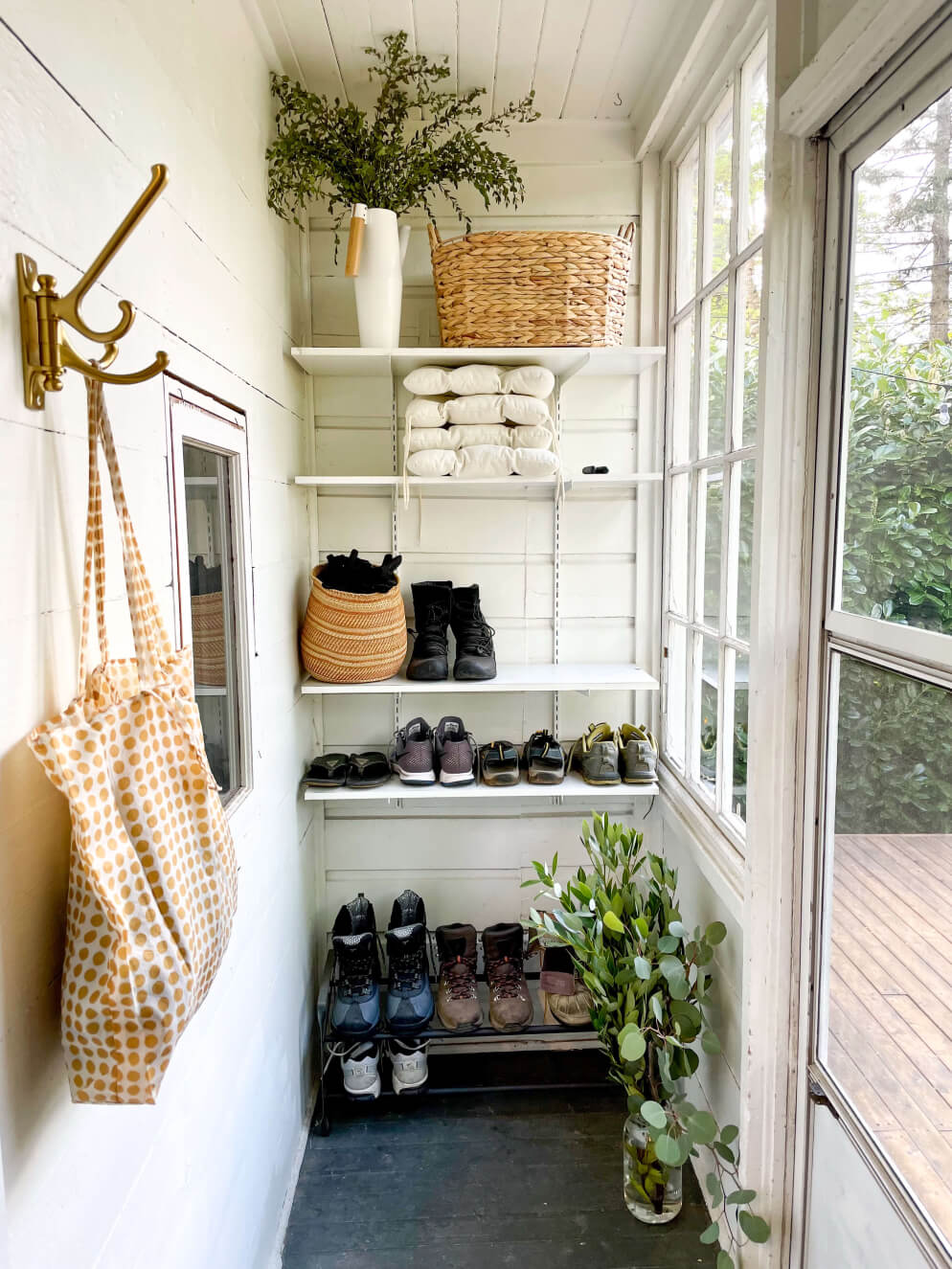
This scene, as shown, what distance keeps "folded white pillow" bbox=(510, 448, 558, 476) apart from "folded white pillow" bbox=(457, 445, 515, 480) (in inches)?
0.7

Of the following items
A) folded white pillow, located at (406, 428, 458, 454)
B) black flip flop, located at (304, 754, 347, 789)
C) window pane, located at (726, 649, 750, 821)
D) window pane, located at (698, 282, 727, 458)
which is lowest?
black flip flop, located at (304, 754, 347, 789)

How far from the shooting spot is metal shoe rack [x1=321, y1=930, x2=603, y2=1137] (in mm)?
2078

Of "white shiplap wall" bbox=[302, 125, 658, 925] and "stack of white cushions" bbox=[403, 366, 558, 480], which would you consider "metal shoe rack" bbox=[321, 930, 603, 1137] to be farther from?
"stack of white cushions" bbox=[403, 366, 558, 480]

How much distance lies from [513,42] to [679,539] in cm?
123

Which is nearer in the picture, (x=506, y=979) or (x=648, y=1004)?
(x=648, y=1004)

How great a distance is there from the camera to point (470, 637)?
86.0 inches

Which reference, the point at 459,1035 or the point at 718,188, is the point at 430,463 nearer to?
the point at 718,188

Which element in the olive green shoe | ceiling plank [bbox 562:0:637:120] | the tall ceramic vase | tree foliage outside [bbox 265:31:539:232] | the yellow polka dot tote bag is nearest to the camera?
the yellow polka dot tote bag

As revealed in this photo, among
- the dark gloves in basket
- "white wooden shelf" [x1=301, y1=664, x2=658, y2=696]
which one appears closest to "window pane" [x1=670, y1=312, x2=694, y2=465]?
"white wooden shelf" [x1=301, y1=664, x2=658, y2=696]

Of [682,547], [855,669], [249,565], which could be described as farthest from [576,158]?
[855,669]

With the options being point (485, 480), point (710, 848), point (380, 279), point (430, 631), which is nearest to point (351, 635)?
point (430, 631)

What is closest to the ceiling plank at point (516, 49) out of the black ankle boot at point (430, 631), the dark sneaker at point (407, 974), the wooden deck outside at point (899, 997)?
the black ankle boot at point (430, 631)

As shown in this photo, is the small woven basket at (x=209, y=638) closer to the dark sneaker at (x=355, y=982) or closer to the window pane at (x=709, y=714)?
the dark sneaker at (x=355, y=982)

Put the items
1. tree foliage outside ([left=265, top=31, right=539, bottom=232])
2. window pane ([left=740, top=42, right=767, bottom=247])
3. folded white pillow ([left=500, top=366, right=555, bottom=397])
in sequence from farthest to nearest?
folded white pillow ([left=500, top=366, right=555, bottom=397]) → tree foliage outside ([left=265, top=31, right=539, bottom=232]) → window pane ([left=740, top=42, right=767, bottom=247])
